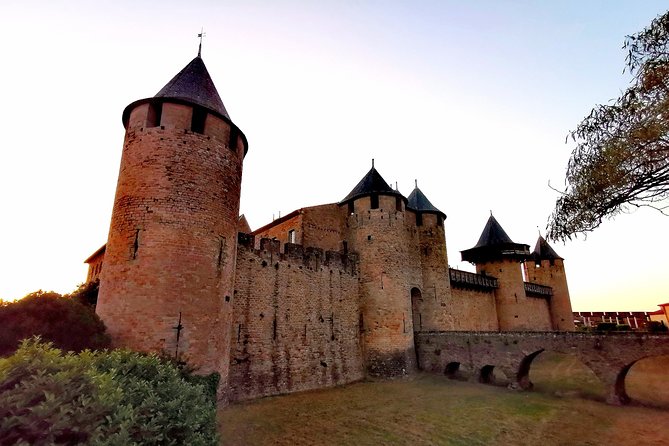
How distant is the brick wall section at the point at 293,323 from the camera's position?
12.8 m

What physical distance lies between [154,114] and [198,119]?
1306 millimetres

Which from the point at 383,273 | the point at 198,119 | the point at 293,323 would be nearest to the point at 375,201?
the point at 383,273

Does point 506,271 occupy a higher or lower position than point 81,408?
higher

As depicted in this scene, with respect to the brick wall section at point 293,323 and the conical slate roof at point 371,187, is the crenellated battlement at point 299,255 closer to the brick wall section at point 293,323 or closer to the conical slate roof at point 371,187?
the brick wall section at point 293,323

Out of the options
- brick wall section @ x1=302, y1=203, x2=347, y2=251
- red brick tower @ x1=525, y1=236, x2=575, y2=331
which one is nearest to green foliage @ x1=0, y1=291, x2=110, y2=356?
brick wall section @ x1=302, y1=203, x2=347, y2=251

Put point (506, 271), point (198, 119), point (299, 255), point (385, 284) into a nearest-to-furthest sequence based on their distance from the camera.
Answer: point (198, 119) < point (299, 255) < point (385, 284) < point (506, 271)

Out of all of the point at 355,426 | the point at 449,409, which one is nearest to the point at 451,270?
the point at 449,409

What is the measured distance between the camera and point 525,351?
1450 cm

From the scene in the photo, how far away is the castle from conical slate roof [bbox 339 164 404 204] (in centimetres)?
9

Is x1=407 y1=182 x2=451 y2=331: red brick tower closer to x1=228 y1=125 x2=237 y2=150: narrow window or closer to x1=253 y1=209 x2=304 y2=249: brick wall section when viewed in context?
x1=253 y1=209 x2=304 y2=249: brick wall section

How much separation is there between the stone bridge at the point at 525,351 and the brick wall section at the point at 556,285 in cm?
2020

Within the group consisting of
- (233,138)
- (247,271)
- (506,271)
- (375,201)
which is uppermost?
(375,201)

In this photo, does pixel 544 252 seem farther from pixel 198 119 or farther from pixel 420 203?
pixel 198 119

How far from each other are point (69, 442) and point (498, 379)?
59.3ft
